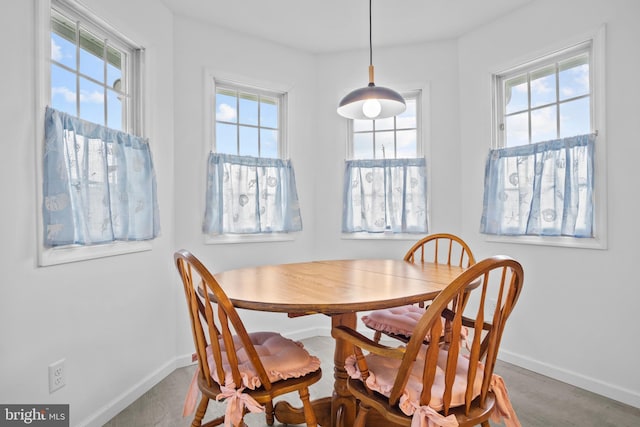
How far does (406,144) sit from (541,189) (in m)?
1.19

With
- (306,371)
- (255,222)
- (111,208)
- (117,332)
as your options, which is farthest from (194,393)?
(255,222)

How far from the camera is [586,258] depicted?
2.39m

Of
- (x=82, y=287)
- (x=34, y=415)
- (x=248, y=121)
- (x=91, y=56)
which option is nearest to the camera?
(x=34, y=415)

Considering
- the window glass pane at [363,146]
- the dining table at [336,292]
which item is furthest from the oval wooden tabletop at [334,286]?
the window glass pane at [363,146]

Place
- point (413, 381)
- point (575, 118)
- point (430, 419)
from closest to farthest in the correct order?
point (430, 419) < point (413, 381) < point (575, 118)

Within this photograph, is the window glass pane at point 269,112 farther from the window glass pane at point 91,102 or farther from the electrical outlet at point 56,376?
the electrical outlet at point 56,376

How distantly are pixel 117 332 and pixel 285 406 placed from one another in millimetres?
1053

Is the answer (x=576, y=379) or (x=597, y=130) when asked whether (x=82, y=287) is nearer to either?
(x=576, y=379)

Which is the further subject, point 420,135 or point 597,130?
point 420,135

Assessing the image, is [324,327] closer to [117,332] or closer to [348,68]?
[117,332]

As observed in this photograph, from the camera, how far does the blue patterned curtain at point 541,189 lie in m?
A: 2.41

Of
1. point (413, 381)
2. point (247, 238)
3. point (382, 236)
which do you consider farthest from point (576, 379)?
point (247, 238)

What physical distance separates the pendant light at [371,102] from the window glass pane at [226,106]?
4.36ft

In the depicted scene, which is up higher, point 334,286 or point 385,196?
point 385,196
